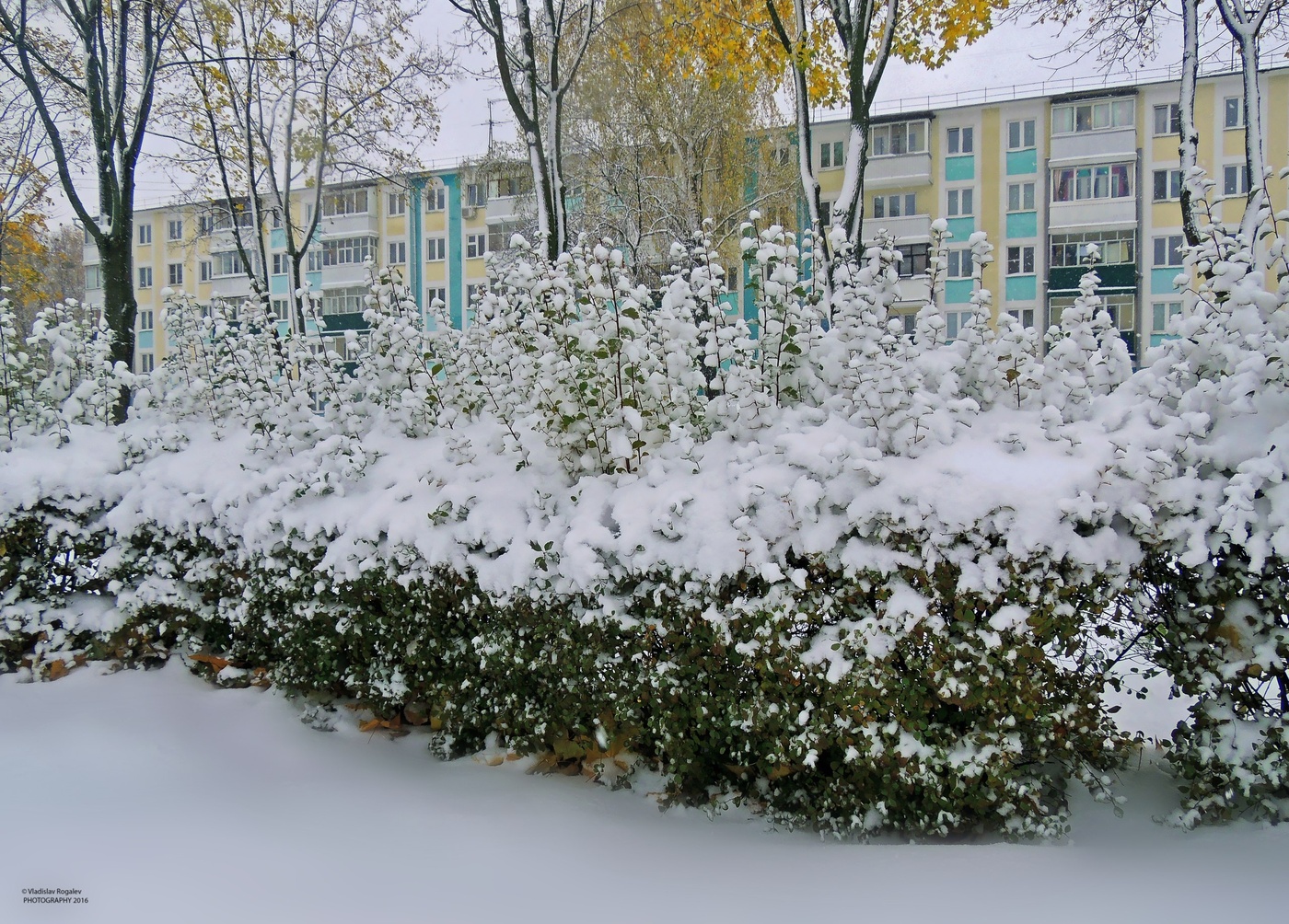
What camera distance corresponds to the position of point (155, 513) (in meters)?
4.55

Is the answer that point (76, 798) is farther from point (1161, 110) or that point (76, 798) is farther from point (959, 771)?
point (1161, 110)

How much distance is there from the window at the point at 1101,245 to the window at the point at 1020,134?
11.8 feet

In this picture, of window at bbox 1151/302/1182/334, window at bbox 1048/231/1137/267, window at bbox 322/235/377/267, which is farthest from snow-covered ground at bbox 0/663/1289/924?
window at bbox 322/235/377/267

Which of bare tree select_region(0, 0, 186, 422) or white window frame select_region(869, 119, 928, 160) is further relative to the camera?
white window frame select_region(869, 119, 928, 160)

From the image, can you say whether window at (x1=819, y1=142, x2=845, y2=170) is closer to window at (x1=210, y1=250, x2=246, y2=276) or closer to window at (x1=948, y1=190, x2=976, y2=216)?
window at (x1=948, y1=190, x2=976, y2=216)

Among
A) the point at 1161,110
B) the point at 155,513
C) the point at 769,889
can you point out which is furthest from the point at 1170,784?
the point at 1161,110

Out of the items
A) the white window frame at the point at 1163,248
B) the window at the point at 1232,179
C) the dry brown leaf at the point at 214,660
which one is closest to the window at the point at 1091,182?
the white window frame at the point at 1163,248

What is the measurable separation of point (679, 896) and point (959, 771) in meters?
0.98

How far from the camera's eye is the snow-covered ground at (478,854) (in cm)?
265

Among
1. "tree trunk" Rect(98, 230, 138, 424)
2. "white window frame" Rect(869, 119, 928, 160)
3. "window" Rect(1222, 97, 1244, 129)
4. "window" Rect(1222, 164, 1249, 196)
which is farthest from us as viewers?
"white window frame" Rect(869, 119, 928, 160)

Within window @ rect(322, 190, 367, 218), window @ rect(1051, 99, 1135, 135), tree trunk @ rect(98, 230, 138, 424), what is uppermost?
window @ rect(1051, 99, 1135, 135)

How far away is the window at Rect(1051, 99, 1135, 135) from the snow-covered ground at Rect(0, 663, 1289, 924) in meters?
32.9

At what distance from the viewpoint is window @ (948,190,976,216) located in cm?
3228

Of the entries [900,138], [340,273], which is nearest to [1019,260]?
[900,138]
